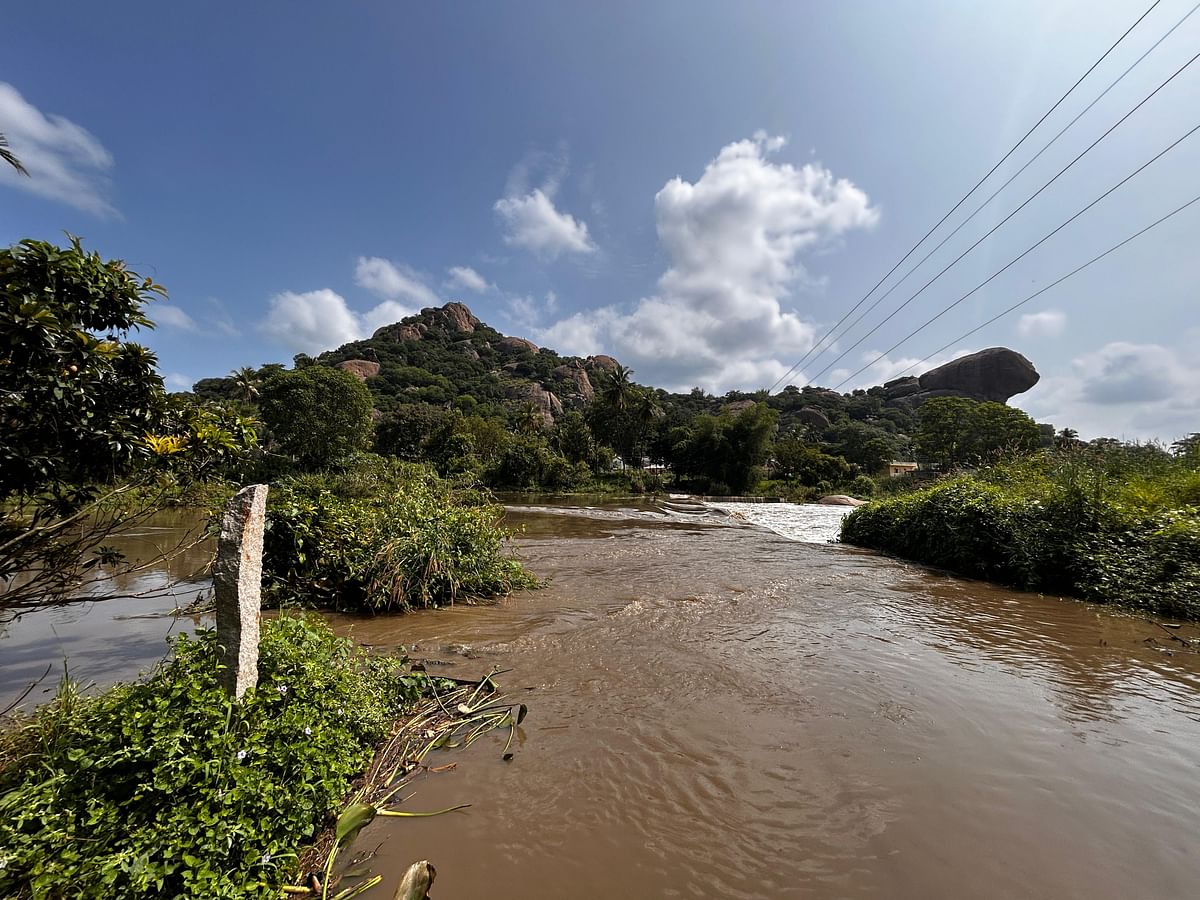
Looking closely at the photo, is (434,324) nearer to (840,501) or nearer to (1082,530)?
(840,501)

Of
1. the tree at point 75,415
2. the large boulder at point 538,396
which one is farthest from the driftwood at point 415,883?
the large boulder at point 538,396

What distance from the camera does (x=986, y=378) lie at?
336ft

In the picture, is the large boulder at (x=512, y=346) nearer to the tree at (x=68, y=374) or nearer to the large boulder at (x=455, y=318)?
the large boulder at (x=455, y=318)

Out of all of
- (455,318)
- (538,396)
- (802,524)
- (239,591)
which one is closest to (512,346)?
(455,318)

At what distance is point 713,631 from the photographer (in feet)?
22.7

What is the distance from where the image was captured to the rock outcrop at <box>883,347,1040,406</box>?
332 ft

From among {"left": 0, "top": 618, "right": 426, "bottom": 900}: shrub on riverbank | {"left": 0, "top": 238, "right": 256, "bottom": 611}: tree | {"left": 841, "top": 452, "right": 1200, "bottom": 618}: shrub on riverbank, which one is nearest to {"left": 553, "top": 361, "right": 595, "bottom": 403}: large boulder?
{"left": 841, "top": 452, "right": 1200, "bottom": 618}: shrub on riverbank

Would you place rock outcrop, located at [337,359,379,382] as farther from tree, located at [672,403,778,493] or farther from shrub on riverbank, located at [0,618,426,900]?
shrub on riverbank, located at [0,618,426,900]

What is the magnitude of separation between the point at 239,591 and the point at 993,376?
12860 cm

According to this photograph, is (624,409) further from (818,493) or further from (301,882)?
(301,882)

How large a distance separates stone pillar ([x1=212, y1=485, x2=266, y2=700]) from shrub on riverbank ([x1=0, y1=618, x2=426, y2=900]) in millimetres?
98

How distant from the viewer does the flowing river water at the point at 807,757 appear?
Result: 269 cm

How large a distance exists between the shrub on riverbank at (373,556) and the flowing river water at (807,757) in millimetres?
445

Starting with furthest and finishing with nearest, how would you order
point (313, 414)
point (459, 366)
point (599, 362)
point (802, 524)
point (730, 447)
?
point (599, 362), point (459, 366), point (730, 447), point (313, 414), point (802, 524)
